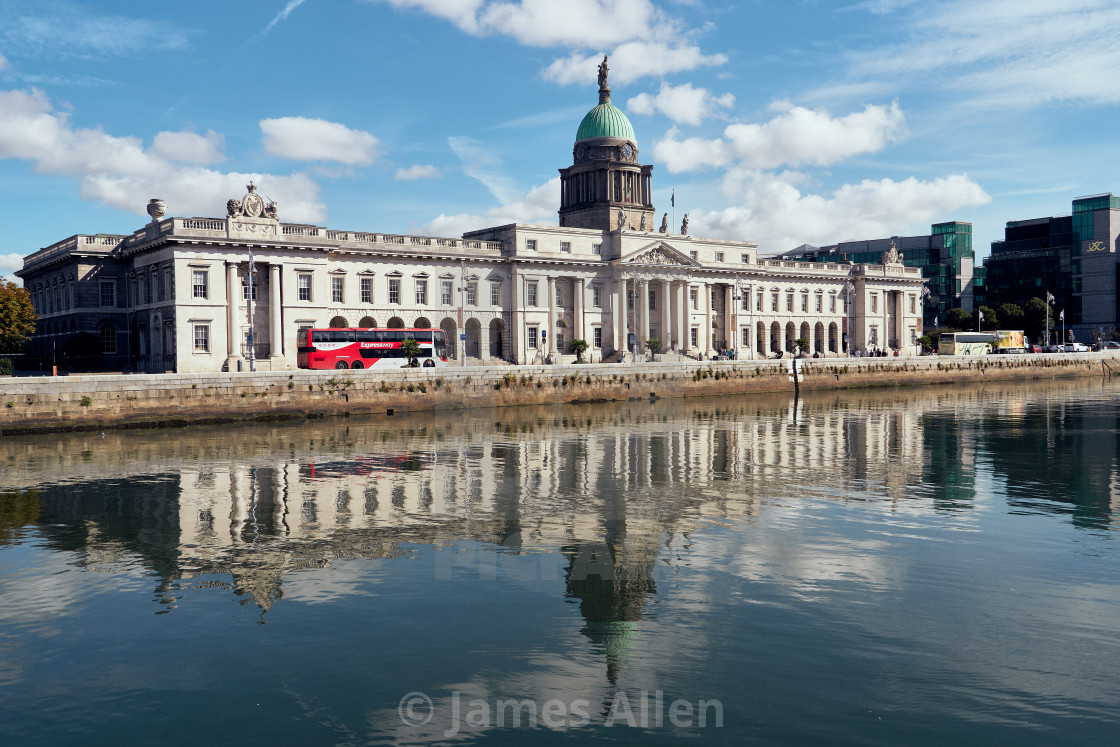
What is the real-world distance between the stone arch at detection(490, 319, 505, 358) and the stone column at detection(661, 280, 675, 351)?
17817 mm

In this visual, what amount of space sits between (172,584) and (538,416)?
116 feet

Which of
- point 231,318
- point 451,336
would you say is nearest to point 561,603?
point 231,318

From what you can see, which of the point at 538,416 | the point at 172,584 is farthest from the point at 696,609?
the point at 538,416

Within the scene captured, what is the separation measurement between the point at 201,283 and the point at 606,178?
4862 centimetres

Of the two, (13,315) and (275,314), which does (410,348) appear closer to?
(275,314)

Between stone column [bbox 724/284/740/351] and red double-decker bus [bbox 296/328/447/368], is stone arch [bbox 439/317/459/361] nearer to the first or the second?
red double-decker bus [bbox 296/328/447/368]

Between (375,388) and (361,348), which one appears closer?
(375,388)

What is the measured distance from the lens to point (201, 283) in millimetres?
65062

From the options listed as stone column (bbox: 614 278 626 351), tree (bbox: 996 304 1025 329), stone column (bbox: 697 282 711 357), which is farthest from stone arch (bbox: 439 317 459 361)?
tree (bbox: 996 304 1025 329)

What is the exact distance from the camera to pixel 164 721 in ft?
35.5

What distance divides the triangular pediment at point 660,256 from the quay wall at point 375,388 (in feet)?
Answer: 71.3

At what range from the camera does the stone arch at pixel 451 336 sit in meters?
81.8

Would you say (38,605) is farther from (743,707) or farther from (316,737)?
(743,707)

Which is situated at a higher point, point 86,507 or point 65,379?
point 65,379
